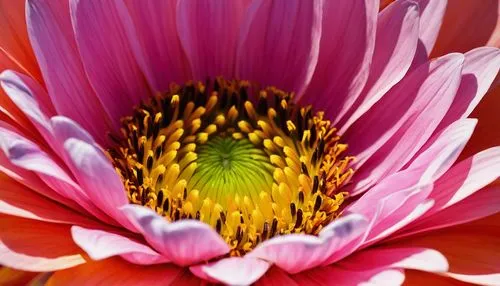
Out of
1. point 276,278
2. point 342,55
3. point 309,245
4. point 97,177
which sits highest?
point 342,55

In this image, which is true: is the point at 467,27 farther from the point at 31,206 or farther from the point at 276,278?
the point at 31,206

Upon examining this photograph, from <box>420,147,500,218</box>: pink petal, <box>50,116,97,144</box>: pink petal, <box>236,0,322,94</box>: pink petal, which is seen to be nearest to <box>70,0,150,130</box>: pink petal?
<box>236,0,322,94</box>: pink petal

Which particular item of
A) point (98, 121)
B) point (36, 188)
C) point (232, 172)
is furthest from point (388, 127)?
point (36, 188)

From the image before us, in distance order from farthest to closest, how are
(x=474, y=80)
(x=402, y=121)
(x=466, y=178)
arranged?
1. (x=402, y=121)
2. (x=474, y=80)
3. (x=466, y=178)

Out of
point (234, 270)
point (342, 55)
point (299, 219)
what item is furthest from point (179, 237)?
point (342, 55)

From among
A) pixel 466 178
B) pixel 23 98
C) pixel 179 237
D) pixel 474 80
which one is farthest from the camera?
pixel 474 80

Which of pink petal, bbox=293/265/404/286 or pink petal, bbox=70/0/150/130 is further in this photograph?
pink petal, bbox=70/0/150/130

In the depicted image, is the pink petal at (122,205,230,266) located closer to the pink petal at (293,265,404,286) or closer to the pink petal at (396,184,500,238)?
the pink petal at (293,265,404,286)
